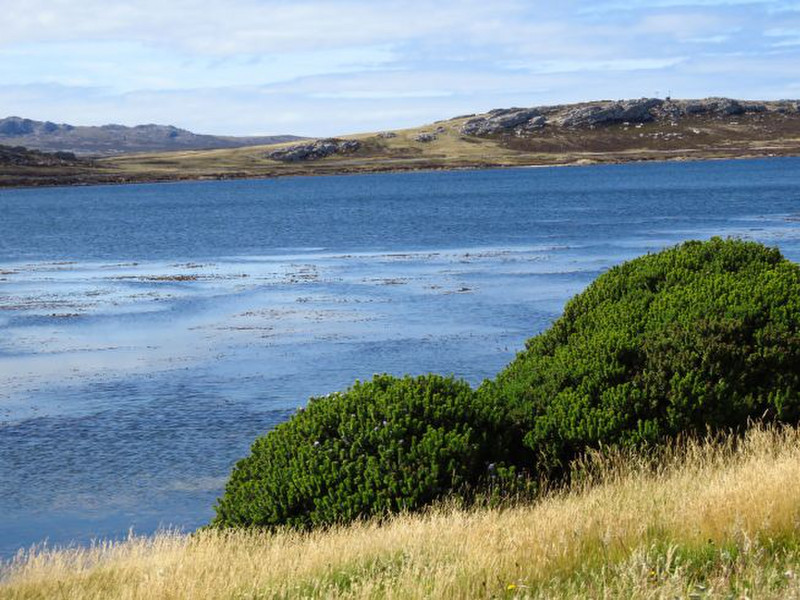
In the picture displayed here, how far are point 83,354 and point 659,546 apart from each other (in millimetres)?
23173

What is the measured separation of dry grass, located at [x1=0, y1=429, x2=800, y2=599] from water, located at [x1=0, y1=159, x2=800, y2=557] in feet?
20.4

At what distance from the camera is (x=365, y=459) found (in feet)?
37.8

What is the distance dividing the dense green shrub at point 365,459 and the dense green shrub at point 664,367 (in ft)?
3.41

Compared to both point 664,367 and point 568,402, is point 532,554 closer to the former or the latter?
point 568,402

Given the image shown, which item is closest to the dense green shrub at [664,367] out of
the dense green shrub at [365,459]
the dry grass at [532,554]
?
the dense green shrub at [365,459]

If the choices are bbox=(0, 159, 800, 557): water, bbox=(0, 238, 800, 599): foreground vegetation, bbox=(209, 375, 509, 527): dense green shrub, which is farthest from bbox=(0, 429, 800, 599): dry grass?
bbox=(0, 159, 800, 557): water

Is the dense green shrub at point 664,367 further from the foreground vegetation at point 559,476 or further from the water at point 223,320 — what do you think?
the water at point 223,320

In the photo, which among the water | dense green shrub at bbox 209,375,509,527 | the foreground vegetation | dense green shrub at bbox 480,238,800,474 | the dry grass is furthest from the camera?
the water

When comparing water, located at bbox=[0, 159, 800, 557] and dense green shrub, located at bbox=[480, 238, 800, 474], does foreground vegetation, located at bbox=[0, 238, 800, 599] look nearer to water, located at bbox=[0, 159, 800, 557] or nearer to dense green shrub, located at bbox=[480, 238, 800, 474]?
dense green shrub, located at bbox=[480, 238, 800, 474]

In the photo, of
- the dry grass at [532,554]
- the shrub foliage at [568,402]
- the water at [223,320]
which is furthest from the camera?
the water at [223,320]

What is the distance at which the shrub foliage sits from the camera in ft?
37.9

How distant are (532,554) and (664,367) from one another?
5246mm

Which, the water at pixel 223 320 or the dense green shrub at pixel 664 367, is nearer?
the dense green shrub at pixel 664 367

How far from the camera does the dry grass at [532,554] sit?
296 inches
